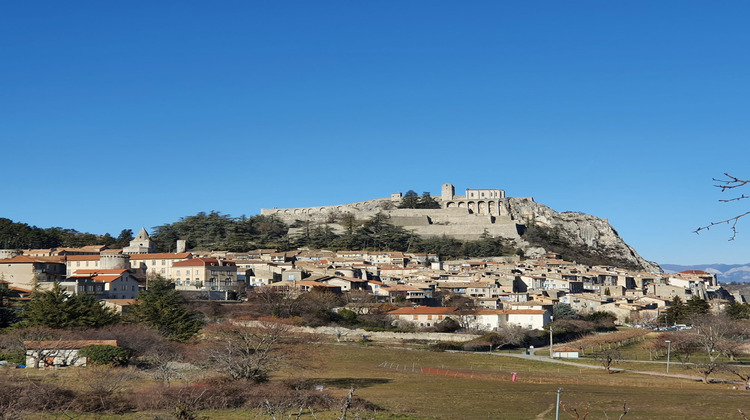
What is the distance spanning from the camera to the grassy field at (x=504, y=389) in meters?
31.3

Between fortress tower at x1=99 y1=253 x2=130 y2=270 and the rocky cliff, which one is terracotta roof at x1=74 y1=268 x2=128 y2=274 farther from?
the rocky cliff

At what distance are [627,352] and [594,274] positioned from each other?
167 feet

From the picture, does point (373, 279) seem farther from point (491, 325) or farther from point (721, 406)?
point (721, 406)

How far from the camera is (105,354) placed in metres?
40.1

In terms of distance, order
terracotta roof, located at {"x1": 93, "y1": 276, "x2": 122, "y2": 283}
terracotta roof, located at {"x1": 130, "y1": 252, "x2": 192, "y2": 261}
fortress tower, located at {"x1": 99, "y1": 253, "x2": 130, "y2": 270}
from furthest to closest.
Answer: terracotta roof, located at {"x1": 130, "y1": 252, "x2": 192, "y2": 261}, fortress tower, located at {"x1": 99, "y1": 253, "x2": 130, "y2": 270}, terracotta roof, located at {"x1": 93, "y1": 276, "x2": 122, "y2": 283}

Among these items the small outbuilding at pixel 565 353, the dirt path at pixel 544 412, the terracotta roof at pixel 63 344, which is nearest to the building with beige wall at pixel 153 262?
the small outbuilding at pixel 565 353

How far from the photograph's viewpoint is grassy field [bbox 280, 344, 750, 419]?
31266 mm

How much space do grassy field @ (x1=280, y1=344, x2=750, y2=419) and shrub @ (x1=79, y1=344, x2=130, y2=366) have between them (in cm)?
888

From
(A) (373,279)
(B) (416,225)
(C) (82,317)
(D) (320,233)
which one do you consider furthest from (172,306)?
(B) (416,225)

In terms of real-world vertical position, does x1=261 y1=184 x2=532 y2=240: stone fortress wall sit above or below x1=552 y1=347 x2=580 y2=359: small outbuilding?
above

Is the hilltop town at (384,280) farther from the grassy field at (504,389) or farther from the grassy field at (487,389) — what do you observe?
the grassy field at (504,389)

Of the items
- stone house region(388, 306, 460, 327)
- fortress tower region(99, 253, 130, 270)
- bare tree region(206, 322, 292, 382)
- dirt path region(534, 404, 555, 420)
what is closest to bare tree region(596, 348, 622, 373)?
stone house region(388, 306, 460, 327)

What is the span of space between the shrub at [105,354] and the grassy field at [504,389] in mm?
8884

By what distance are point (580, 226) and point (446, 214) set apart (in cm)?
2779
